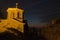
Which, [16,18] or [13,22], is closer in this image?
[13,22]

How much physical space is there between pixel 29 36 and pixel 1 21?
18.4 ft

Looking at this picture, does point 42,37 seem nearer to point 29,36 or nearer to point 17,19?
point 29,36

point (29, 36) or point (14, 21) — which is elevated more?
point (14, 21)

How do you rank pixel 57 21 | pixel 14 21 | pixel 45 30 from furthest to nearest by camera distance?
pixel 57 21 < pixel 45 30 < pixel 14 21

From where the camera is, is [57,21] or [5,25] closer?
[5,25]

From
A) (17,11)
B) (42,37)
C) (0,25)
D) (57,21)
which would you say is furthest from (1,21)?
(57,21)

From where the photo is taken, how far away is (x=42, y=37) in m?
40.9

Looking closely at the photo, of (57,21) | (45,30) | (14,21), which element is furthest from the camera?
(57,21)

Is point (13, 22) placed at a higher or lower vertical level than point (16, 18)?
lower

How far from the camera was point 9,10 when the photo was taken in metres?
41.9

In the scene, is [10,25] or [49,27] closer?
[10,25]

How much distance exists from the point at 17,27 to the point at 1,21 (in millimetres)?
3013

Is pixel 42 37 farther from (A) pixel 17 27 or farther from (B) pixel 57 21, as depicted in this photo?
(B) pixel 57 21

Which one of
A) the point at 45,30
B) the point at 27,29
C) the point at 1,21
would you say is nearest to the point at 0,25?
the point at 1,21
